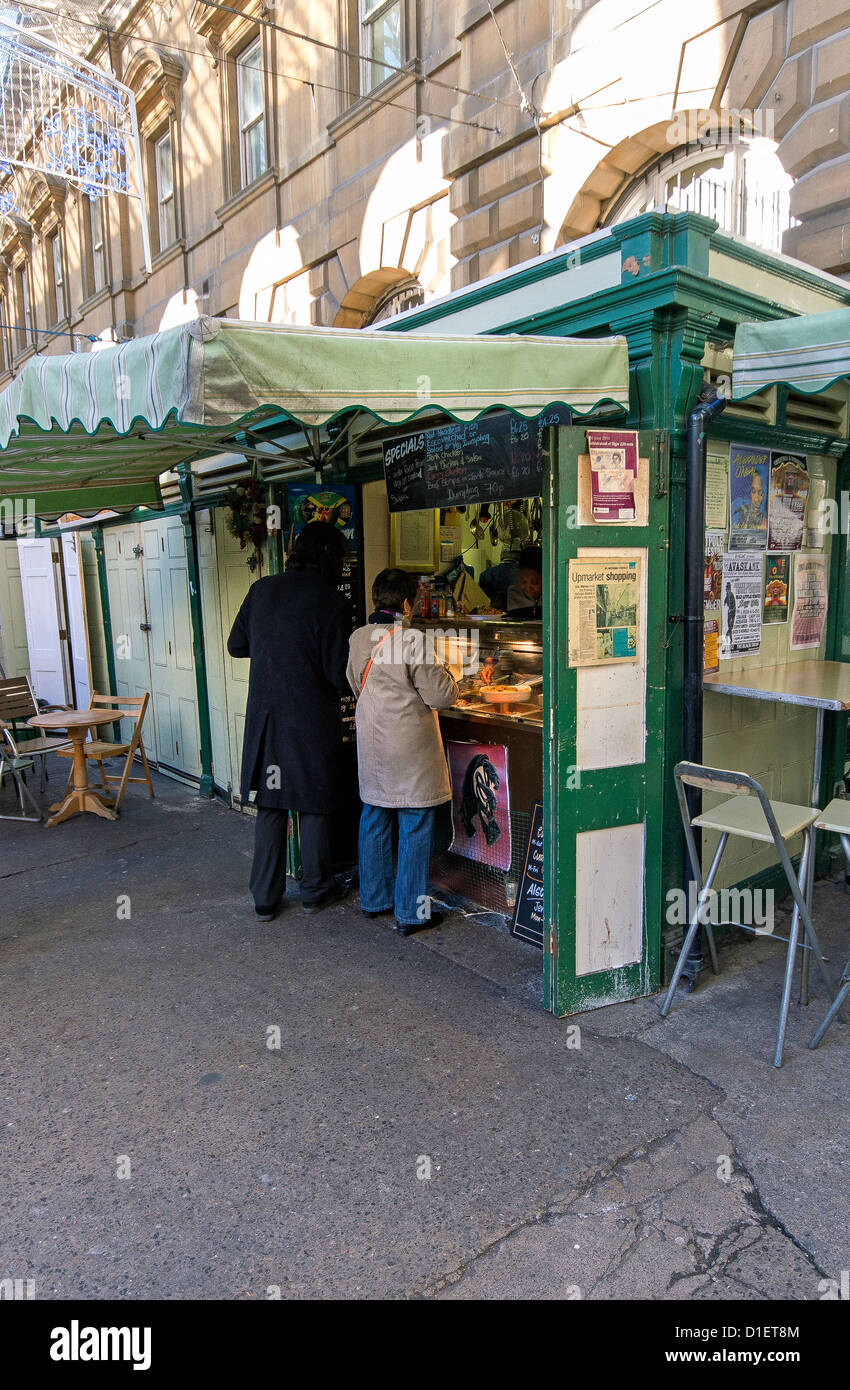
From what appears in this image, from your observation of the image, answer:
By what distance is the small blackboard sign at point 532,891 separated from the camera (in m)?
4.22

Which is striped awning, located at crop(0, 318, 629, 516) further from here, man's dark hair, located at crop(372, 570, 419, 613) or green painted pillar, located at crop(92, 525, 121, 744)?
green painted pillar, located at crop(92, 525, 121, 744)

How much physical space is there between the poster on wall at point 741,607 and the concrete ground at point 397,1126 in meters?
1.58

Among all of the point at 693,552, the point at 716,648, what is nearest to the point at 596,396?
the point at 693,552

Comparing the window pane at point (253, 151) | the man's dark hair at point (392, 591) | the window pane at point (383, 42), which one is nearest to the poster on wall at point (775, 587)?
the man's dark hair at point (392, 591)

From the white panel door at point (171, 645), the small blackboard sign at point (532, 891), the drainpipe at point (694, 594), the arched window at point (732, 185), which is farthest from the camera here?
the white panel door at point (171, 645)

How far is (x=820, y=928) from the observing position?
445 cm

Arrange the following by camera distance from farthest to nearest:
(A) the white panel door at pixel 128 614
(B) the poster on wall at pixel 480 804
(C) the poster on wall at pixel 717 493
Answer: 1. (A) the white panel door at pixel 128 614
2. (B) the poster on wall at pixel 480 804
3. (C) the poster on wall at pixel 717 493

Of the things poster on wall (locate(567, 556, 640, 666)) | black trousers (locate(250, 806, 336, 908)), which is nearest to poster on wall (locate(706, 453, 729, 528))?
poster on wall (locate(567, 556, 640, 666))

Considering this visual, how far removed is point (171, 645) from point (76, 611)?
2.27m

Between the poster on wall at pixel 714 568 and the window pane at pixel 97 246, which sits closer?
the poster on wall at pixel 714 568

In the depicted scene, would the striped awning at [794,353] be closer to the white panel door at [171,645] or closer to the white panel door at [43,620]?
the white panel door at [171,645]

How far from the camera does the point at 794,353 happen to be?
335 centimetres
